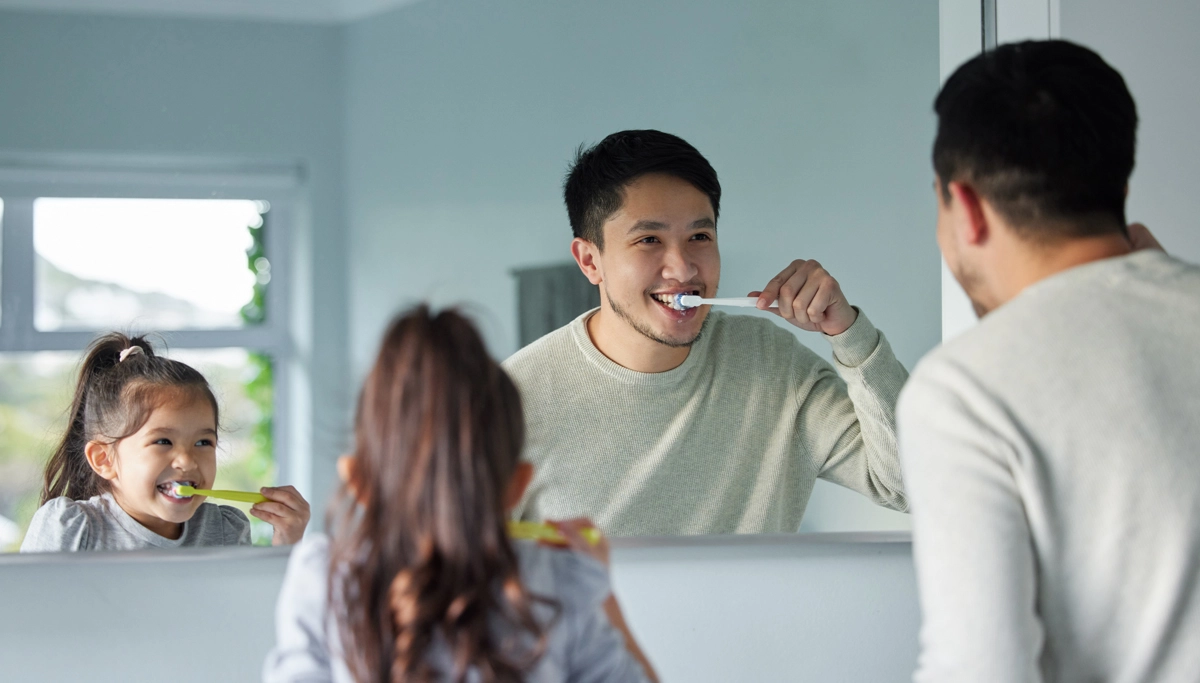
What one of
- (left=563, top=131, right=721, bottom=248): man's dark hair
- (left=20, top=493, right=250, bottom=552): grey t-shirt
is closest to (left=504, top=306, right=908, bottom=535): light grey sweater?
(left=563, top=131, right=721, bottom=248): man's dark hair

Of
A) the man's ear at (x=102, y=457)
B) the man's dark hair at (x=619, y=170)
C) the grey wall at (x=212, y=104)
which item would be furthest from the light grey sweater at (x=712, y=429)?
the man's ear at (x=102, y=457)

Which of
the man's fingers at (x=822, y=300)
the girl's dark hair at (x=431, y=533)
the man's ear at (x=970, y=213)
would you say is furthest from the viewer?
the man's fingers at (x=822, y=300)

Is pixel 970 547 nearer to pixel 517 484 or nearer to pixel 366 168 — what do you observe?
pixel 517 484

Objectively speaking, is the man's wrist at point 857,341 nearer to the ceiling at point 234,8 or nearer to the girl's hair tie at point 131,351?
the ceiling at point 234,8

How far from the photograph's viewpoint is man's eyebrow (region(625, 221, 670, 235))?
134 centimetres

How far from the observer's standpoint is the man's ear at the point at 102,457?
1139 millimetres

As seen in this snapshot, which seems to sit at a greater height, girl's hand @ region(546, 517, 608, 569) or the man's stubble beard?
the man's stubble beard

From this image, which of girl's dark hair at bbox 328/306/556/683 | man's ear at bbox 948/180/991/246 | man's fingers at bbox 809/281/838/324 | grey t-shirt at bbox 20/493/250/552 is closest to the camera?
girl's dark hair at bbox 328/306/556/683

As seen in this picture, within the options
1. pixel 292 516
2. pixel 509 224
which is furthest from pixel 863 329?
pixel 292 516

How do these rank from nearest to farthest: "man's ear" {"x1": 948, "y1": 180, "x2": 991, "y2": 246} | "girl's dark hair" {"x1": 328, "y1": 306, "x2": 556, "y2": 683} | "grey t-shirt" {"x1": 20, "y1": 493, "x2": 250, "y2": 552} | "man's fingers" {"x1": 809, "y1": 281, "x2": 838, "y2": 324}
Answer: "girl's dark hair" {"x1": 328, "y1": 306, "x2": 556, "y2": 683} < "man's ear" {"x1": 948, "y1": 180, "x2": 991, "y2": 246} < "grey t-shirt" {"x1": 20, "y1": 493, "x2": 250, "y2": 552} < "man's fingers" {"x1": 809, "y1": 281, "x2": 838, "y2": 324}

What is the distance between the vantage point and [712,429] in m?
1.34

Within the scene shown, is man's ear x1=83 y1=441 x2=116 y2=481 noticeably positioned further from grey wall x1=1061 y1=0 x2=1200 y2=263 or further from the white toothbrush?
grey wall x1=1061 y1=0 x2=1200 y2=263

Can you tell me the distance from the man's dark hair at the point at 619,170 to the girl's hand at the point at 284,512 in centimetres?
49

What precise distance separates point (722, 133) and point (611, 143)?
0.50 ft
